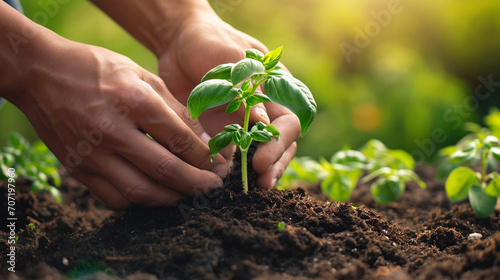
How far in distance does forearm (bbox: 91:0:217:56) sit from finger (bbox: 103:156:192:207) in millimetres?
876

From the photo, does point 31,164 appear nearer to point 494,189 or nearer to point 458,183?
point 458,183

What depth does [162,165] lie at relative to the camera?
148 cm

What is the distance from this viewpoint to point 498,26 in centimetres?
440

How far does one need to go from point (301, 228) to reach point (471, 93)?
12.3 feet

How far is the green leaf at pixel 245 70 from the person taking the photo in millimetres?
1271

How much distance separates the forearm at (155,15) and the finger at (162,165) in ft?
2.84

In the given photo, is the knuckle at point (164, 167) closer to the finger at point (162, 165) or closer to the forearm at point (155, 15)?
the finger at point (162, 165)

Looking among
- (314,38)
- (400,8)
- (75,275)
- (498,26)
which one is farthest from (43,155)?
(498,26)

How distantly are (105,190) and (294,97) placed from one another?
813 millimetres

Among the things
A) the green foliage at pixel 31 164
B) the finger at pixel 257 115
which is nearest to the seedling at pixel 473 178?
the finger at pixel 257 115

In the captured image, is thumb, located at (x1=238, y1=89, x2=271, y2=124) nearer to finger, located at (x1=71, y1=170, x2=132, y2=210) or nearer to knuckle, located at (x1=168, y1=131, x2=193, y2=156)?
knuckle, located at (x1=168, y1=131, x2=193, y2=156)

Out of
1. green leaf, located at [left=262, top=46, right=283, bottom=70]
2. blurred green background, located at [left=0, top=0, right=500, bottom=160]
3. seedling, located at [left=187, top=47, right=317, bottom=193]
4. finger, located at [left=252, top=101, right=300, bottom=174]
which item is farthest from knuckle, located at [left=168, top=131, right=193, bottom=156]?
blurred green background, located at [left=0, top=0, right=500, bottom=160]

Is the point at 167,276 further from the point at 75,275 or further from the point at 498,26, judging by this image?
the point at 498,26

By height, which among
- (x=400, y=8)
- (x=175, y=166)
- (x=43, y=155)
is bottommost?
(x=43, y=155)
